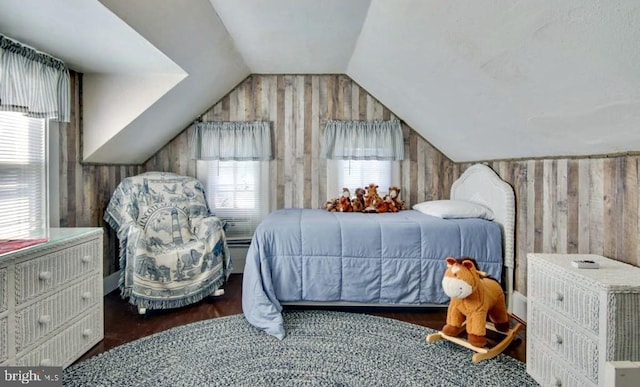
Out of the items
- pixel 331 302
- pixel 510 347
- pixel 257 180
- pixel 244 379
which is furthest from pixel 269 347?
pixel 257 180

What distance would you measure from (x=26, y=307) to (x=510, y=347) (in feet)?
8.94

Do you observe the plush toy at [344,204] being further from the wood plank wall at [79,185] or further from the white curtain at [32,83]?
the white curtain at [32,83]

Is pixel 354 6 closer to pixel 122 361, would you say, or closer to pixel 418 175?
pixel 418 175

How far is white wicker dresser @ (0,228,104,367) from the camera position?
1.58 metres

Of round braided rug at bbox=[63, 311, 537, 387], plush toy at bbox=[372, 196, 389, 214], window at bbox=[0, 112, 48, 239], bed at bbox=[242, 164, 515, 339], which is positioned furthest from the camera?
plush toy at bbox=[372, 196, 389, 214]

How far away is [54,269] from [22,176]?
96cm

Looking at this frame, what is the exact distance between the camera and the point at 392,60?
2.74 m

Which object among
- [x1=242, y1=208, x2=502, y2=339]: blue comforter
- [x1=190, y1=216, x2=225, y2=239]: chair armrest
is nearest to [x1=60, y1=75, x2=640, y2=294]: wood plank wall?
[x1=242, y1=208, x2=502, y2=339]: blue comforter

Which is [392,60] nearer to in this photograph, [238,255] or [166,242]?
[166,242]

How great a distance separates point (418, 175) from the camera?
3.93m

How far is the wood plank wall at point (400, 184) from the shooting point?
183cm

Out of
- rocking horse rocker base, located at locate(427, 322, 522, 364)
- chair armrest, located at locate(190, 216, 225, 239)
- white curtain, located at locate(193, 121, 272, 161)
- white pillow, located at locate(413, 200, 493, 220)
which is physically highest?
white curtain, located at locate(193, 121, 272, 161)

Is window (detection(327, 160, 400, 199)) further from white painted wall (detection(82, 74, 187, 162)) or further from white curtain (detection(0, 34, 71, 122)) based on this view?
white curtain (detection(0, 34, 71, 122))

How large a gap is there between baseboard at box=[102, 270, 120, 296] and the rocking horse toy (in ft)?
9.14
